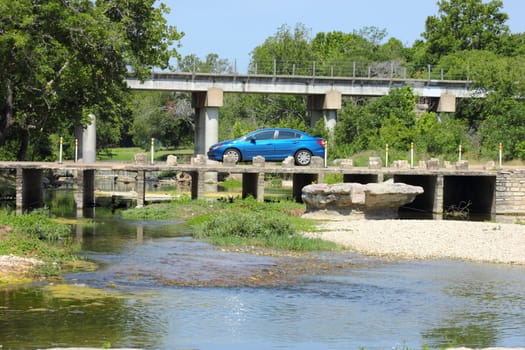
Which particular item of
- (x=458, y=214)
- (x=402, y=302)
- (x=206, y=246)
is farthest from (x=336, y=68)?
(x=402, y=302)

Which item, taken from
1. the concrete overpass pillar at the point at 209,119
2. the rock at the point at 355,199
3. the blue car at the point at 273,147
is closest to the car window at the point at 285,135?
the blue car at the point at 273,147

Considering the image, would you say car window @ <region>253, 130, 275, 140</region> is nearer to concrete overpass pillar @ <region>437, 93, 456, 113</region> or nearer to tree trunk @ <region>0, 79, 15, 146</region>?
tree trunk @ <region>0, 79, 15, 146</region>

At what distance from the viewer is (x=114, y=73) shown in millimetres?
36844

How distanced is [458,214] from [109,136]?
42832mm

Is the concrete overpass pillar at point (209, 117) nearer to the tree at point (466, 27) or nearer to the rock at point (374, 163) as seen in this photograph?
the rock at point (374, 163)

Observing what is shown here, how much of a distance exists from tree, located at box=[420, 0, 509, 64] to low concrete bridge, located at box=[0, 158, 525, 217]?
150ft

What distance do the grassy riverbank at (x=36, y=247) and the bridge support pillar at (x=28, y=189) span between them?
6.51m

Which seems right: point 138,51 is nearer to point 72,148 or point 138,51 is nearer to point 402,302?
point 402,302

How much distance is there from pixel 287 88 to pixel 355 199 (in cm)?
3041

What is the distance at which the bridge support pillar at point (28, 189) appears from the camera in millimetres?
37438

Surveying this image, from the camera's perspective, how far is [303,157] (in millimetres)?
41062

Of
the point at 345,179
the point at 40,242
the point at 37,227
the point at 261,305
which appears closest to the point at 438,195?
the point at 345,179

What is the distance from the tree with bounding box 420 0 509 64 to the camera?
89812 millimetres

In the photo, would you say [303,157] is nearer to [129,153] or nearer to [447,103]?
[447,103]
